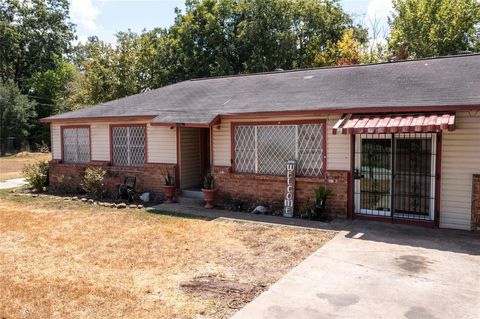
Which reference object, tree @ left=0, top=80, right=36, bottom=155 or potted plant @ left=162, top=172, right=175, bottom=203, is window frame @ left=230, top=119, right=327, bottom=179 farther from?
tree @ left=0, top=80, right=36, bottom=155

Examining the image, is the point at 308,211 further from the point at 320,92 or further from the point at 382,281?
the point at 382,281

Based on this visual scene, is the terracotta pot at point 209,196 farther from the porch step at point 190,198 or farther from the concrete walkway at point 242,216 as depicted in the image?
the porch step at point 190,198

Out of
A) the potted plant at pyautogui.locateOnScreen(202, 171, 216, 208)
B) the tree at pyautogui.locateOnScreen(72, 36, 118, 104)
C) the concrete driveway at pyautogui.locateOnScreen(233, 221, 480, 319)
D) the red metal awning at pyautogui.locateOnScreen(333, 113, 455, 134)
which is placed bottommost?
the concrete driveway at pyautogui.locateOnScreen(233, 221, 480, 319)

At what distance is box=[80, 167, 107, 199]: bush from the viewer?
13.2m

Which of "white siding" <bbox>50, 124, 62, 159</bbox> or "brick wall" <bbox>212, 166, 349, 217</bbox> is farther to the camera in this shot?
"white siding" <bbox>50, 124, 62, 159</bbox>

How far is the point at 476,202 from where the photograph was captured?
326 inches

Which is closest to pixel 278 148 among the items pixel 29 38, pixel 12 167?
pixel 12 167

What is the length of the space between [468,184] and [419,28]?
23.8 m

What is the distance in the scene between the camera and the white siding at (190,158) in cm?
1274

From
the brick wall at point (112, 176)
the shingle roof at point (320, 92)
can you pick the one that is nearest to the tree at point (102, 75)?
the shingle roof at point (320, 92)

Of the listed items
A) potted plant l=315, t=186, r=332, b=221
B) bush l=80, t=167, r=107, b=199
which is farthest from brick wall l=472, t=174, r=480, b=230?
bush l=80, t=167, r=107, b=199

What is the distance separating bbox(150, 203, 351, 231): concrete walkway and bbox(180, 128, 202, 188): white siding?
1.31 meters

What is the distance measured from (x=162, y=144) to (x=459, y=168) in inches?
328

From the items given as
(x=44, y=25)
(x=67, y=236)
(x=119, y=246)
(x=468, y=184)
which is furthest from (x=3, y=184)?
(x=44, y=25)
